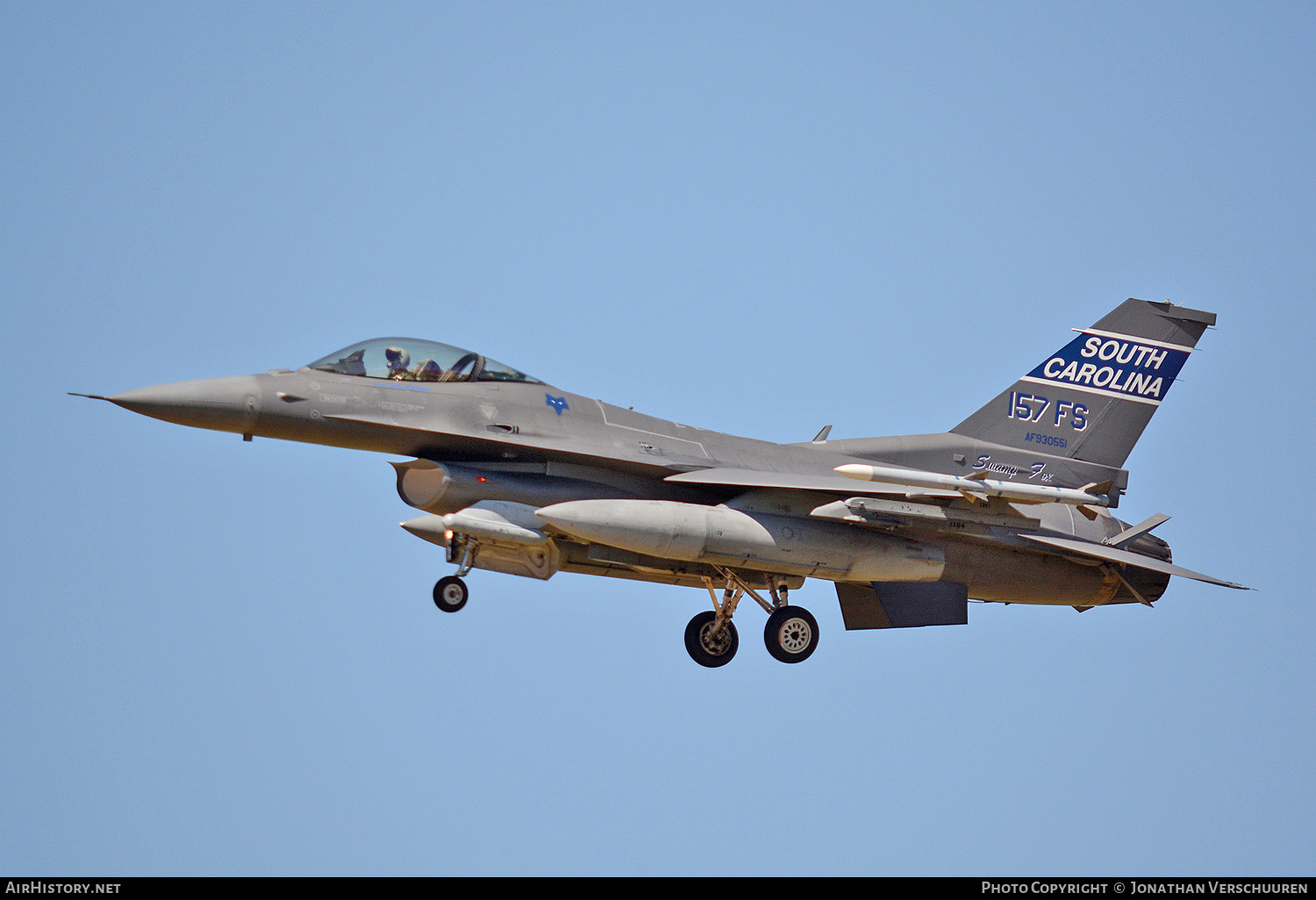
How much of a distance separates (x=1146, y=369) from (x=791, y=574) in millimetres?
6302

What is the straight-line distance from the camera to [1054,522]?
2117 cm

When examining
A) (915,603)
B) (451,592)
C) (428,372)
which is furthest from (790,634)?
(428,372)

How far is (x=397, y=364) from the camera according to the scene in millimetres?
19156

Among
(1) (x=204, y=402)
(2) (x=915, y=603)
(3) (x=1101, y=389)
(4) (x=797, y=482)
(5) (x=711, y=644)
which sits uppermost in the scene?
(3) (x=1101, y=389)

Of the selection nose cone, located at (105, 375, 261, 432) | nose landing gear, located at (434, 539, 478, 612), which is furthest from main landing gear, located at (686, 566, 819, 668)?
nose cone, located at (105, 375, 261, 432)

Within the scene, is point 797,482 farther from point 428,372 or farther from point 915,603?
point 428,372

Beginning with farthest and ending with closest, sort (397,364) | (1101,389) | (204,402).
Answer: (1101,389)
(397,364)
(204,402)

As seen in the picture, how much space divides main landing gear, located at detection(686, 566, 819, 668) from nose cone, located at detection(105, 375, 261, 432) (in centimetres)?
595

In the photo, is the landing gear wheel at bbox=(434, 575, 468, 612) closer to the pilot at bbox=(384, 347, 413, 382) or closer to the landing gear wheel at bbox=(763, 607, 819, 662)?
the pilot at bbox=(384, 347, 413, 382)

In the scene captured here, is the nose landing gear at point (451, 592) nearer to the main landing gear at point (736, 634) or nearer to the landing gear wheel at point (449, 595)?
the landing gear wheel at point (449, 595)

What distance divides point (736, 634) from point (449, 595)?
160 inches

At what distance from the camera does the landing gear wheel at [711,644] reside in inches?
813
